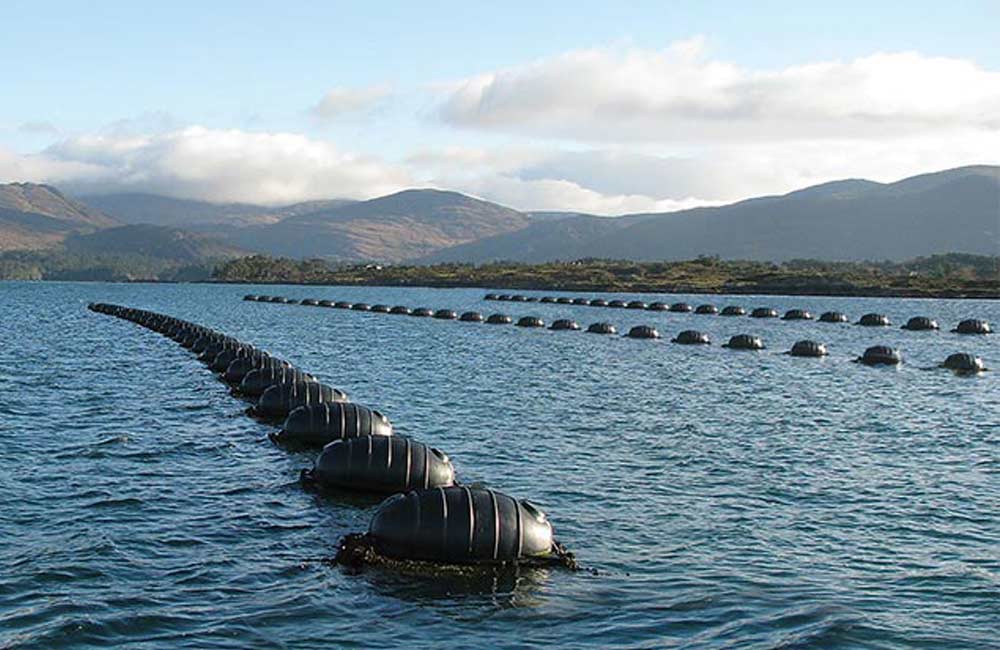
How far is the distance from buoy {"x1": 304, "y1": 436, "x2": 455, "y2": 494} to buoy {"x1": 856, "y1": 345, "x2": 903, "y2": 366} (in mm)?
52420

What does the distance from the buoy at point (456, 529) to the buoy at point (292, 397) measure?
18.2 meters

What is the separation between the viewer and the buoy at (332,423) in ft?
110

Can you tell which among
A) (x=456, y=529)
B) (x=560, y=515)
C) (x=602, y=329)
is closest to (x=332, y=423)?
(x=560, y=515)

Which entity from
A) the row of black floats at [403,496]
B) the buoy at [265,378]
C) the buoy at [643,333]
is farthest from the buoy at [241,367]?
the buoy at [643,333]

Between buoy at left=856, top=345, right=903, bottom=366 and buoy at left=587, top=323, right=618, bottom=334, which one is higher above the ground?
buoy at left=587, top=323, right=618, bottom=334

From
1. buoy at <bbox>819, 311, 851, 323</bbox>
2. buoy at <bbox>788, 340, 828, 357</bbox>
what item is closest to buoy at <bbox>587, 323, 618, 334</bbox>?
buoy at <bbox>788, 340, 828, 357</bbox>

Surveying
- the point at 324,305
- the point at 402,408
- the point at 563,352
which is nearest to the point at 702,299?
the point at 324,305

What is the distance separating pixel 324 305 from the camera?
178m

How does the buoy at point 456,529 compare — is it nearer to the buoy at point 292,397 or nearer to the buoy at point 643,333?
the buoy at point 292,397

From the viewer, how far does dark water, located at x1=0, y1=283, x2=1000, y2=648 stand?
757 inches

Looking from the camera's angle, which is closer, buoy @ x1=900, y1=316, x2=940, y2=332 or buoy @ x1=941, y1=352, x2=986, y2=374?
buoy @ x1=941, y1=352, x2=986, y2=374

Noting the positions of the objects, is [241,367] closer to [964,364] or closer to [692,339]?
[964,364]

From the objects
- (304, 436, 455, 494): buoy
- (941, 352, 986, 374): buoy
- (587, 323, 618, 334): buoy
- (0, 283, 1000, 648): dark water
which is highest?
(587, 323, 618, 334): buoy

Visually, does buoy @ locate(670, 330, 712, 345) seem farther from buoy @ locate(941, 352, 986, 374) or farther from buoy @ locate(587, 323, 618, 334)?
buoy @ locate(941, 352, 986, 374)
